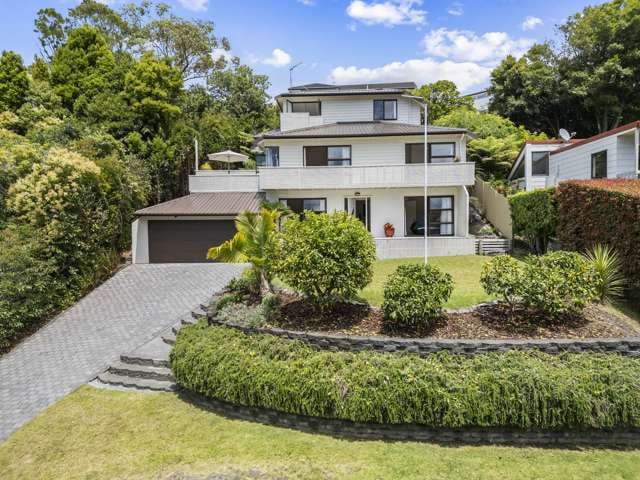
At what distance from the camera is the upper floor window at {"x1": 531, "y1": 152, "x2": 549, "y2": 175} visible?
834 inches

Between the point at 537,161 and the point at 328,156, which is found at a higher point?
the point at 328,156

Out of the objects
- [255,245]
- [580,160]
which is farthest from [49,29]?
[580,160]

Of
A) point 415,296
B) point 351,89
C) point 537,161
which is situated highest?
point 351,89

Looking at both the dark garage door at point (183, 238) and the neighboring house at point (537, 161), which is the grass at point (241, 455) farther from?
the neighboring house at point (537, 161)

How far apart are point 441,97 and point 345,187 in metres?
25.0

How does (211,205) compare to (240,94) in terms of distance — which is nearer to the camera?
(211,205)

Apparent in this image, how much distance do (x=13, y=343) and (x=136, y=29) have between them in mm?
39593

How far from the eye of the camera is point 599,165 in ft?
53.5

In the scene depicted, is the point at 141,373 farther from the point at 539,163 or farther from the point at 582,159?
the point at 539,163

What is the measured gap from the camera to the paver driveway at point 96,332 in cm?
902

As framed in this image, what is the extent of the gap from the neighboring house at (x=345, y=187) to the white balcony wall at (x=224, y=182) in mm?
57

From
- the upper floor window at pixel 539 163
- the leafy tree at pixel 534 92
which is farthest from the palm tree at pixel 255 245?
the leafy tree at pixel 534 92

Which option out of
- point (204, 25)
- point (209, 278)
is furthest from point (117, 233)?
point (204, 25)

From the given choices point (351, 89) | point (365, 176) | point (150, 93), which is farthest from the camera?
point (150, 93)
